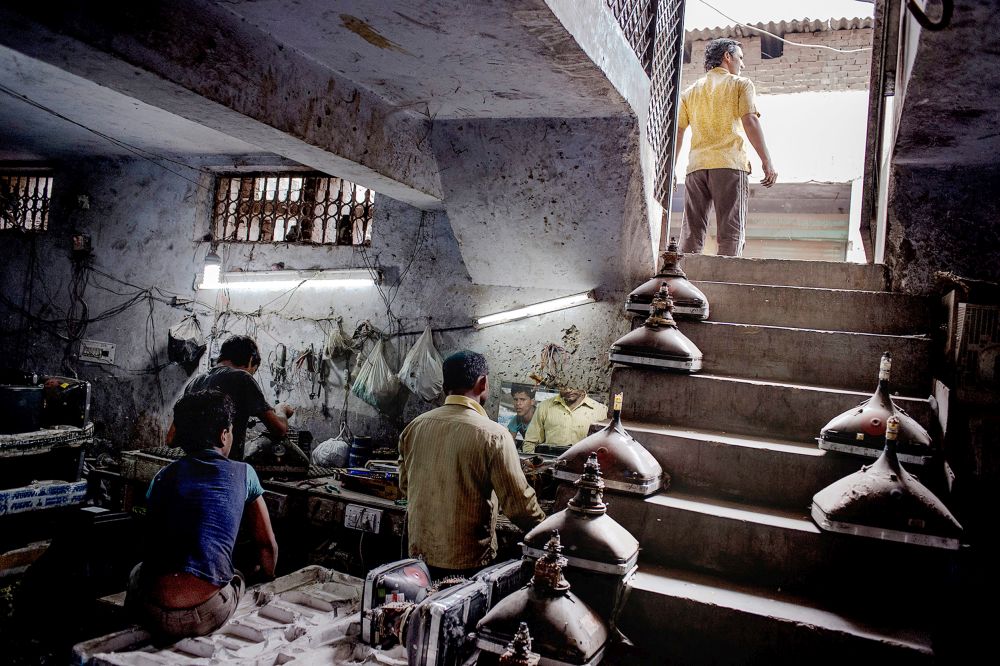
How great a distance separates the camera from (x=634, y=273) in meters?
5.67

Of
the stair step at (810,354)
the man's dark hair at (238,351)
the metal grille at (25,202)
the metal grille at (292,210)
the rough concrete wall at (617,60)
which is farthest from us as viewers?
the metal grille at (25,202)

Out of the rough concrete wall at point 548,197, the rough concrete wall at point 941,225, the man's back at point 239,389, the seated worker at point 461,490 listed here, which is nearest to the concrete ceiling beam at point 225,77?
the rough concrete wall at point 548,197

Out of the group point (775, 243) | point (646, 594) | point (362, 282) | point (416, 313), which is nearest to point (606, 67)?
point (646, 594)

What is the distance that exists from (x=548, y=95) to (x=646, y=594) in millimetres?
3180

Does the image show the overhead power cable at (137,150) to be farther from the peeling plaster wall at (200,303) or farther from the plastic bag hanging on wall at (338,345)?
the plastic bag hanging on wall at (338,345)

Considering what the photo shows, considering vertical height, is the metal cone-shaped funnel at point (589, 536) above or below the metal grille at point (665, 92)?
below

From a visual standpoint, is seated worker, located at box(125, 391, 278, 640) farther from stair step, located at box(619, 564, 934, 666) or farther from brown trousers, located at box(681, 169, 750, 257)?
brown trousers, located at box(681, 169, 750, 257)

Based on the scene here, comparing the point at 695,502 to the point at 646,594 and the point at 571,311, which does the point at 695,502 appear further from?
the point at 571,311

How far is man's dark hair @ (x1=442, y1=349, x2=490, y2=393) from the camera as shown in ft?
12.4

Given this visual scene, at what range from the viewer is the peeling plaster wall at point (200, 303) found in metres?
6.50

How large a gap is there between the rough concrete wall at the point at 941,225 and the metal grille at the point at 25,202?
36.1ft

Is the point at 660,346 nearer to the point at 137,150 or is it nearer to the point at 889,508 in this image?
the point at 889,508

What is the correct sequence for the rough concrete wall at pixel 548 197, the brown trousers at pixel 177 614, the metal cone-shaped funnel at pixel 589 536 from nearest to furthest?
1. the metal cone-shaped funnel at pixel 589 536
2. the brown trousers at pixel 177 614
3. the rough concrete wall at pixel 548 197

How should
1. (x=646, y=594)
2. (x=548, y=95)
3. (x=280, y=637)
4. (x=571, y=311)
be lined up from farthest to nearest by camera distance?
(x=571, y=311), (x=548, y=95), (x=280, y=637), (x=646, y=594)
